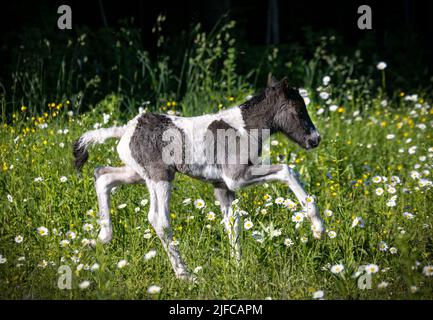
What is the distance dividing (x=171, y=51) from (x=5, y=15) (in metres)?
2.38

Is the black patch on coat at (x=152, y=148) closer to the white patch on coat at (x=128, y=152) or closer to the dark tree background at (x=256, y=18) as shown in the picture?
the white patch on coat at (x=128, y=152)

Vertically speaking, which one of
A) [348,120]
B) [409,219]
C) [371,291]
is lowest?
[371,291]

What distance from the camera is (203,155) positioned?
4469mm

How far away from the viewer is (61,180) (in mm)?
5129

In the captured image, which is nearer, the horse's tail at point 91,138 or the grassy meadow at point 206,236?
the grassy meadow at point 206,236

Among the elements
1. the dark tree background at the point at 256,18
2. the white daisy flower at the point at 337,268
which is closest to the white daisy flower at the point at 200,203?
the white daisy flower at the point at 337,268

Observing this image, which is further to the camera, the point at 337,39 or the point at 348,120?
the point at 337,39

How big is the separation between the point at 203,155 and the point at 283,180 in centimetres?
58

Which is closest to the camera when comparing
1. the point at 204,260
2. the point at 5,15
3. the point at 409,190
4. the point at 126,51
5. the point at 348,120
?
the point at 204,260

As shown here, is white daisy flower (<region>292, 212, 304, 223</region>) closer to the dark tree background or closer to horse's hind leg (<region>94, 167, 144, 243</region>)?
horse's hind leg (<region>94, 167, 144, 243</region>)

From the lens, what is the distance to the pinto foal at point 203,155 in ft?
14.5

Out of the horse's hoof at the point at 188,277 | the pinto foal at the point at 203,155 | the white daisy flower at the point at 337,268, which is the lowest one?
the horse's hoof at the point at 188,277
